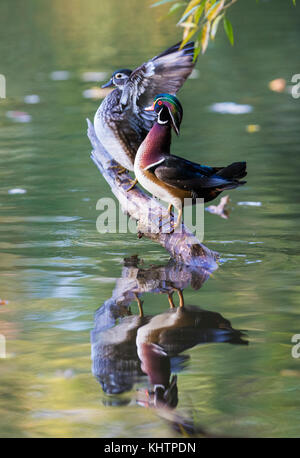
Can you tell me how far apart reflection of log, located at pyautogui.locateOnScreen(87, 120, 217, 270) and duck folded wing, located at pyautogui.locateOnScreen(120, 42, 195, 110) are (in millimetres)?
588

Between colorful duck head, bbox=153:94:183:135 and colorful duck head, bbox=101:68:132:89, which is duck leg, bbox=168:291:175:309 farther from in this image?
colorful duck head, bbox=101:68:132:89

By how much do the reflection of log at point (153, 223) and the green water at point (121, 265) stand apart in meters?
0.16

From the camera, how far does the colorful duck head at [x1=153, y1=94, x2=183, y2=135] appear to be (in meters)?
4.96

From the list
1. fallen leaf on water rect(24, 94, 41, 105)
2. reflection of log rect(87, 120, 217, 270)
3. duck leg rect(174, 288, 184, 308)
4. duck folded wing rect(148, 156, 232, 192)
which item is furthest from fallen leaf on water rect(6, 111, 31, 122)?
duck leg rect(174, 288, 184, 308)

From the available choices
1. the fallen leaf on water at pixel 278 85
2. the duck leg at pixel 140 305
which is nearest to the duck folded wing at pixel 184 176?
the duck leg at pixel 140 305

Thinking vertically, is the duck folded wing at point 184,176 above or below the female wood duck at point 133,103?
below

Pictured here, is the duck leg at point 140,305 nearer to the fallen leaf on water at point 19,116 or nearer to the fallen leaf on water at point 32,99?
the fallen leaf on water at point 19,116

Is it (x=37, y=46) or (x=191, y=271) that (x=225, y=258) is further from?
(x=37, y=46)

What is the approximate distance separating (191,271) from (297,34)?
35.7ft

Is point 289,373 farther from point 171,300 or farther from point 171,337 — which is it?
point 171,300

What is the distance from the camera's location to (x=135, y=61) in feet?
43.0

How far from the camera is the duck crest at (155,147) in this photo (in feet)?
16.4

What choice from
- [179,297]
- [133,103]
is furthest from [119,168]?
[179,297]

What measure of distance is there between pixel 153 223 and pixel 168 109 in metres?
0.81
